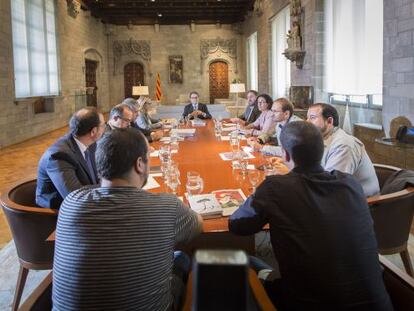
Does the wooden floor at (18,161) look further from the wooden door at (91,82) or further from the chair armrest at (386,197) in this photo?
the wooden door at (91,82)

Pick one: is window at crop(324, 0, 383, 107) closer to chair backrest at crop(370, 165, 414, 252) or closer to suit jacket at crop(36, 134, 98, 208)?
chair backrest at crop(370, 165, 414, 252)

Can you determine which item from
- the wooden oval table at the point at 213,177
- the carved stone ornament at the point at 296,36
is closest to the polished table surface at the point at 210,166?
the wooden oval table at the point at 213,177

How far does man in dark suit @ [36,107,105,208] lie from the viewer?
7.83 feet

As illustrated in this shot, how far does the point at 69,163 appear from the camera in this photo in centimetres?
247

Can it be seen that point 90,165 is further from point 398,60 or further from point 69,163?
point 398,60

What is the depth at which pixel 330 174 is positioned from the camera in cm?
158

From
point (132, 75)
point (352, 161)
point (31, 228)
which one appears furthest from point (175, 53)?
point (31, 228)

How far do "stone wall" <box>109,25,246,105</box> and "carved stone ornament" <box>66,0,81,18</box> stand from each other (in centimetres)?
486

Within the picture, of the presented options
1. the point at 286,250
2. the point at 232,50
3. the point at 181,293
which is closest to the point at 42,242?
the point at 181,293

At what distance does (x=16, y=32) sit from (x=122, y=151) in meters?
9.70

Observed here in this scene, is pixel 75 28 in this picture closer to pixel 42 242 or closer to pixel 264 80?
pixel 264 80

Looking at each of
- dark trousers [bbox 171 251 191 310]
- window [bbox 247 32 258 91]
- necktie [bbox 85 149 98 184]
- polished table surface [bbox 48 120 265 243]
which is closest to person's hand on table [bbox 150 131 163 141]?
polished table surface [bbox 48 120 265 243]

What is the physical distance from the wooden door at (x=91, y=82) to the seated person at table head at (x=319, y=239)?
49.9ft

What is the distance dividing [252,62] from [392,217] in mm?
14999
